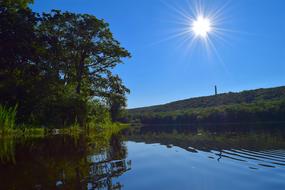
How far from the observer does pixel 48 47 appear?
27.2 meters

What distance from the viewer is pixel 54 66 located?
87.4 feet

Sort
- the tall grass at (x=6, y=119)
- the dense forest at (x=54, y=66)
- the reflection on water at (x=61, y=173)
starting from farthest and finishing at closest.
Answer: the dense forest at (x=54, y=66), the tall grass at (x=6, y=119), the reflection on water at (x=61, y=173)

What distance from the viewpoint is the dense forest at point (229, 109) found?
71.2 m

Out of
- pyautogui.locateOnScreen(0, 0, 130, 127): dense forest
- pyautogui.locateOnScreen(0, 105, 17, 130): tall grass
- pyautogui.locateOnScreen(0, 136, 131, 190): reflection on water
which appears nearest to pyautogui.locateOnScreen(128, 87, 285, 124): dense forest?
pyautogui.locateOnScreen(0, 0, 130, 127): dense forest

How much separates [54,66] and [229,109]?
60799 mm

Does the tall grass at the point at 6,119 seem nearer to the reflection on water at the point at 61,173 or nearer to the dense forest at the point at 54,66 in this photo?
the dense forest at the point at 54,66

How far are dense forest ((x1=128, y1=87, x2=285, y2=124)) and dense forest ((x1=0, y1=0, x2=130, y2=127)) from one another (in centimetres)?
5062

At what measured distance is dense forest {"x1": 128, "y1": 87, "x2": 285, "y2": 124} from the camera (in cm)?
7125

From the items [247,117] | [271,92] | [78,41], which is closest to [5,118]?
[78,41]

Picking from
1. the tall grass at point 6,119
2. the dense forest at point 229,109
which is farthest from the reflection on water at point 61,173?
the dense forest at point 229,109

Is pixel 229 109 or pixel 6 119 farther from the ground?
pixel 229 109

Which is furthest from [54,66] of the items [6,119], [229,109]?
[229,109]

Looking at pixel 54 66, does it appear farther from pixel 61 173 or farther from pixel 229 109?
pixel 229 109

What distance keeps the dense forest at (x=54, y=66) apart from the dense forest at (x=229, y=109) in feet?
166
